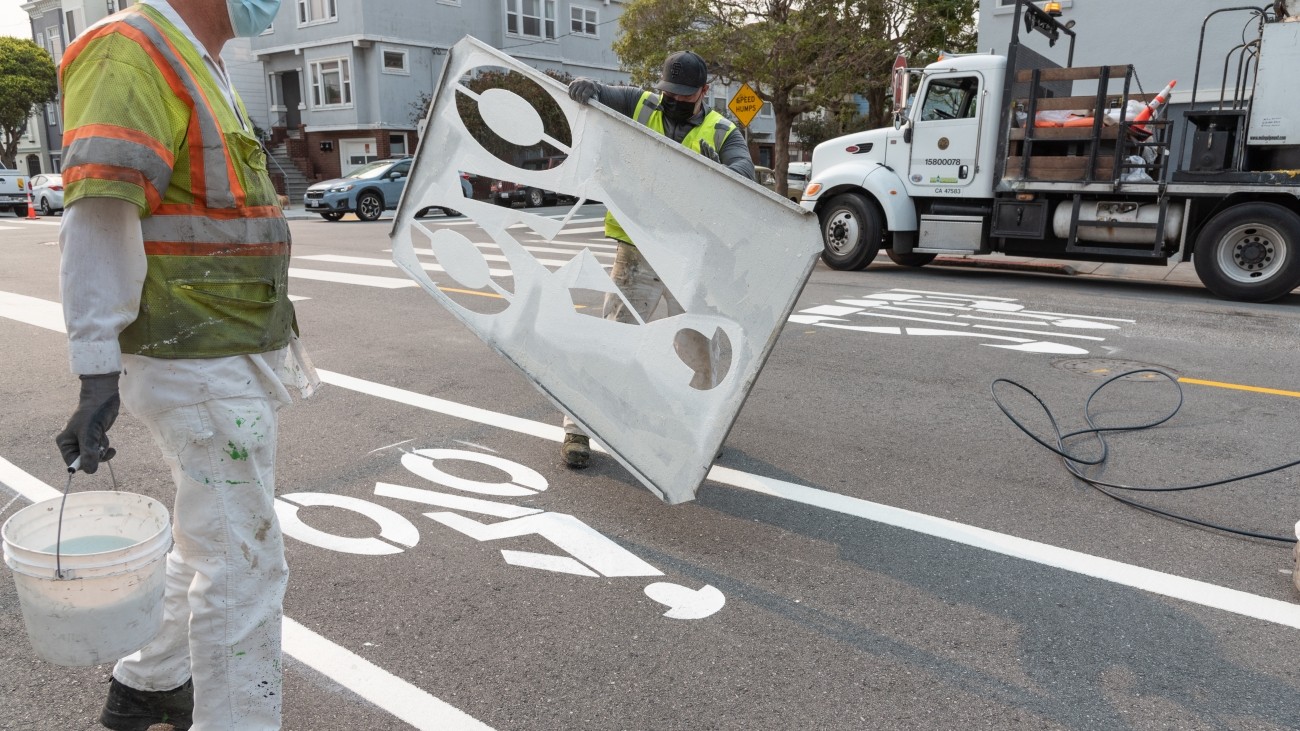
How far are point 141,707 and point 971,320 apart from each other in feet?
26.0

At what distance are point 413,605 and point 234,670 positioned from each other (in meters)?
1.05

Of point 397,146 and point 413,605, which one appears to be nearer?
point 413,605

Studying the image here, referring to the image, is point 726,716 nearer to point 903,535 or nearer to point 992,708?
point 992,708

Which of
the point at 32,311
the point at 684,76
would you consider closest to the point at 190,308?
the point at 684,76

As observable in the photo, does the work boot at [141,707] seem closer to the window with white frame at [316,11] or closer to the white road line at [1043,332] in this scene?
the white road line at [1043,332]

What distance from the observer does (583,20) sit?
41.0 meters

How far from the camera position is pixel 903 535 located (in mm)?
3838

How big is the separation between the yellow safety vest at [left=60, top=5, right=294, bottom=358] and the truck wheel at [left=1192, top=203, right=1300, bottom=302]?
1127 cm

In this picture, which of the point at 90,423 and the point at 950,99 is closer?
the point at 90,423

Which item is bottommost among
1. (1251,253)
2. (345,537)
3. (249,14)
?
(345,537)

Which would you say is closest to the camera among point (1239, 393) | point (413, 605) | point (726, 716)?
point (726, 716)

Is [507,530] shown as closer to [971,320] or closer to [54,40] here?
[971,320]

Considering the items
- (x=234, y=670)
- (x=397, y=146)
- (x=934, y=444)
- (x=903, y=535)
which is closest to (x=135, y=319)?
(x=234, y=670)

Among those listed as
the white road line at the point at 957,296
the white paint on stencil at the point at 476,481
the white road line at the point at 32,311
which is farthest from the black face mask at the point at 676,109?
the white road line at the point at 957,296
